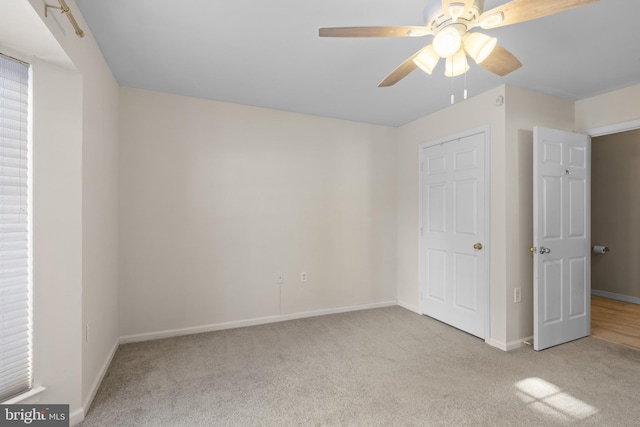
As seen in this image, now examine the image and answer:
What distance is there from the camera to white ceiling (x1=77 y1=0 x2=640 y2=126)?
5.94 feet

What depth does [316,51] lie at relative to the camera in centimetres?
225

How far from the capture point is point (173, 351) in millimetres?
2752

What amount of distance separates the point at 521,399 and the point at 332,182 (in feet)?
8.93

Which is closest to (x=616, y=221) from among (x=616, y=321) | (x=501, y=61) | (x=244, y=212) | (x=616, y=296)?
(x=616, y=296)

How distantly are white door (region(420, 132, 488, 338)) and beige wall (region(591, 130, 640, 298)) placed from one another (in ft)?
9.99

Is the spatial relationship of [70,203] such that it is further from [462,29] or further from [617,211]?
[617,211]

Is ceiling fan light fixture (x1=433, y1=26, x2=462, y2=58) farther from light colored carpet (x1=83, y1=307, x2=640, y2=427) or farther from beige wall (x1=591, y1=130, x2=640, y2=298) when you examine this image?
beige wall (x1=591, y1=130, x2=640, y2=298)

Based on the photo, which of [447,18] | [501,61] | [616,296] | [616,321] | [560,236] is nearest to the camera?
[447,18]

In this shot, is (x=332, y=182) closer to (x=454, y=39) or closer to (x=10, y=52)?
(x=454, y=39)

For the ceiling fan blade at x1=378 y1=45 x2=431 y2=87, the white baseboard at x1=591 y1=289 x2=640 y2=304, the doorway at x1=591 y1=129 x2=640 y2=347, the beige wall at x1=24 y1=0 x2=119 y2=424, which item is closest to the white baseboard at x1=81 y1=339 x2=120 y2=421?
the beige wall at x1=24 y1=0 x2=119 y2=424

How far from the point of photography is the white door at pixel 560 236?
281cm

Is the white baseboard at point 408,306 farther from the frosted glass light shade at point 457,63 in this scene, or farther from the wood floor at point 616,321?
the frosted glass light shade at point 457,63

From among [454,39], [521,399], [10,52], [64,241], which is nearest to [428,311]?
[521,399]

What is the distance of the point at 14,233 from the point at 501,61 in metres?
2.81
